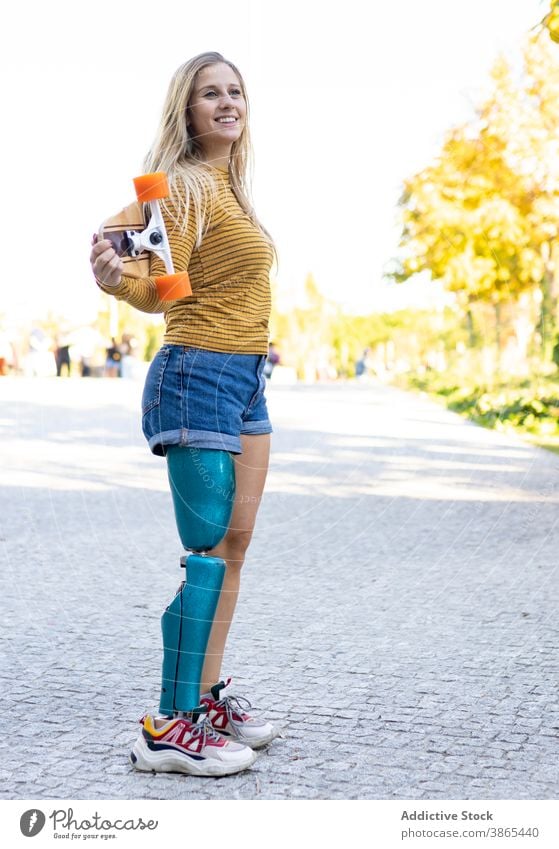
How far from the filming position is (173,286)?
2.82 meters

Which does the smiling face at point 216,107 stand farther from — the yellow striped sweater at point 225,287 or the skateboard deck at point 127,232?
the skateboard deck at point 127,232

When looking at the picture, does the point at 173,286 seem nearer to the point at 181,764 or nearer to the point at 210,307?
the point at 210,307

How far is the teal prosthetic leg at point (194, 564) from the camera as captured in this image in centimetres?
306

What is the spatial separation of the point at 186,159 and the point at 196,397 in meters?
0.58

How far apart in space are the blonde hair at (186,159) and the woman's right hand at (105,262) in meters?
0.20

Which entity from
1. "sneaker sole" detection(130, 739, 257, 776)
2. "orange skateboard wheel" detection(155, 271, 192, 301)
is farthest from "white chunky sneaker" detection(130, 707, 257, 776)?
"orange skateboard wheel" detection(155, 271, 192, 301)

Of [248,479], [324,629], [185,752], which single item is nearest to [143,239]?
[248,479]

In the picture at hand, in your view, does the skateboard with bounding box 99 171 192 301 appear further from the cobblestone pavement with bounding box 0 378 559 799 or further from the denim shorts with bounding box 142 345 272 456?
the cobblestone pavement with bounding box 0 378 559 799

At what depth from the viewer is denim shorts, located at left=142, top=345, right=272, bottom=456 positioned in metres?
3.04

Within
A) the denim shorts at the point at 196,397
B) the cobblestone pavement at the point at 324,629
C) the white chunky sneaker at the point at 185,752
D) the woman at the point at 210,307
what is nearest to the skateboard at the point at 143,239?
the woman at the point at 210,307

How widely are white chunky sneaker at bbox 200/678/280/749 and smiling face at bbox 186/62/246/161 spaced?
4.58ft

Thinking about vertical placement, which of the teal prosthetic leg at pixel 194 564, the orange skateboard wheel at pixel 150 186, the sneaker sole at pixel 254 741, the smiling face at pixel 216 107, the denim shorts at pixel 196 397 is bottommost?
the sneaker sole at pixel 254 741
